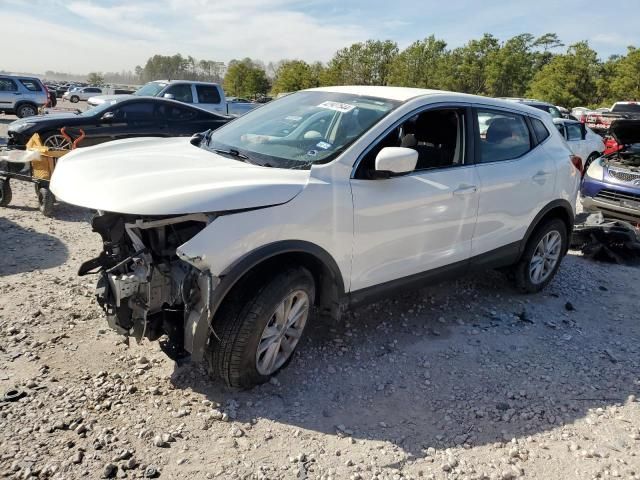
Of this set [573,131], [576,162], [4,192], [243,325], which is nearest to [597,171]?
[576,162]

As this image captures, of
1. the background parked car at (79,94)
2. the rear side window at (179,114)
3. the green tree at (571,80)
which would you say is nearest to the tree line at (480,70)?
the green tree at (571,80)

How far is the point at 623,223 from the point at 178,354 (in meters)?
6.02

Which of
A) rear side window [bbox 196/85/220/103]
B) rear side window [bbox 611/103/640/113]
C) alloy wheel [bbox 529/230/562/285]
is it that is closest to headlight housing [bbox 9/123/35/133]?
rear side window [bbox 196/85/220/103]

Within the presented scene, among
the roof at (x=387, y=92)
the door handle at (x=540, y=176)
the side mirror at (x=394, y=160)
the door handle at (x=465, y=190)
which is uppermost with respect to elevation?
the roof at (x=387, y=92)

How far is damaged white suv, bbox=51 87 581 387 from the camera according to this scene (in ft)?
9.31

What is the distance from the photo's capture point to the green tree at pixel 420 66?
137ft

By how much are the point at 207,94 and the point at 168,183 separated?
43.3ft

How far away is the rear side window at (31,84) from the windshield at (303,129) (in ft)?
64.7

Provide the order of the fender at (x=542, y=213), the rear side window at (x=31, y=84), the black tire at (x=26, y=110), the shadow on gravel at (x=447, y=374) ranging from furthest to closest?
the rear side window at (x=31, y=84) < the black tire at (x=26, y=110) < the fender at (x=542, y=213) < the shadow on gravel at (x=447, y=374)

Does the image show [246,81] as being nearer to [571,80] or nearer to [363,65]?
[363,65]

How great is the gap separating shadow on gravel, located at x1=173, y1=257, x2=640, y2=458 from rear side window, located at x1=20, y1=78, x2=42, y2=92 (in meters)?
20.7

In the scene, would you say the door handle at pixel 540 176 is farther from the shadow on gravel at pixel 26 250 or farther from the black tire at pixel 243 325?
the shadow on gravel at pixel 26 250

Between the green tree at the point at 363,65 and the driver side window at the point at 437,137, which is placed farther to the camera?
the green tree at the point at 363,65

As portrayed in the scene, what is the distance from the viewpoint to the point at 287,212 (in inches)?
118
